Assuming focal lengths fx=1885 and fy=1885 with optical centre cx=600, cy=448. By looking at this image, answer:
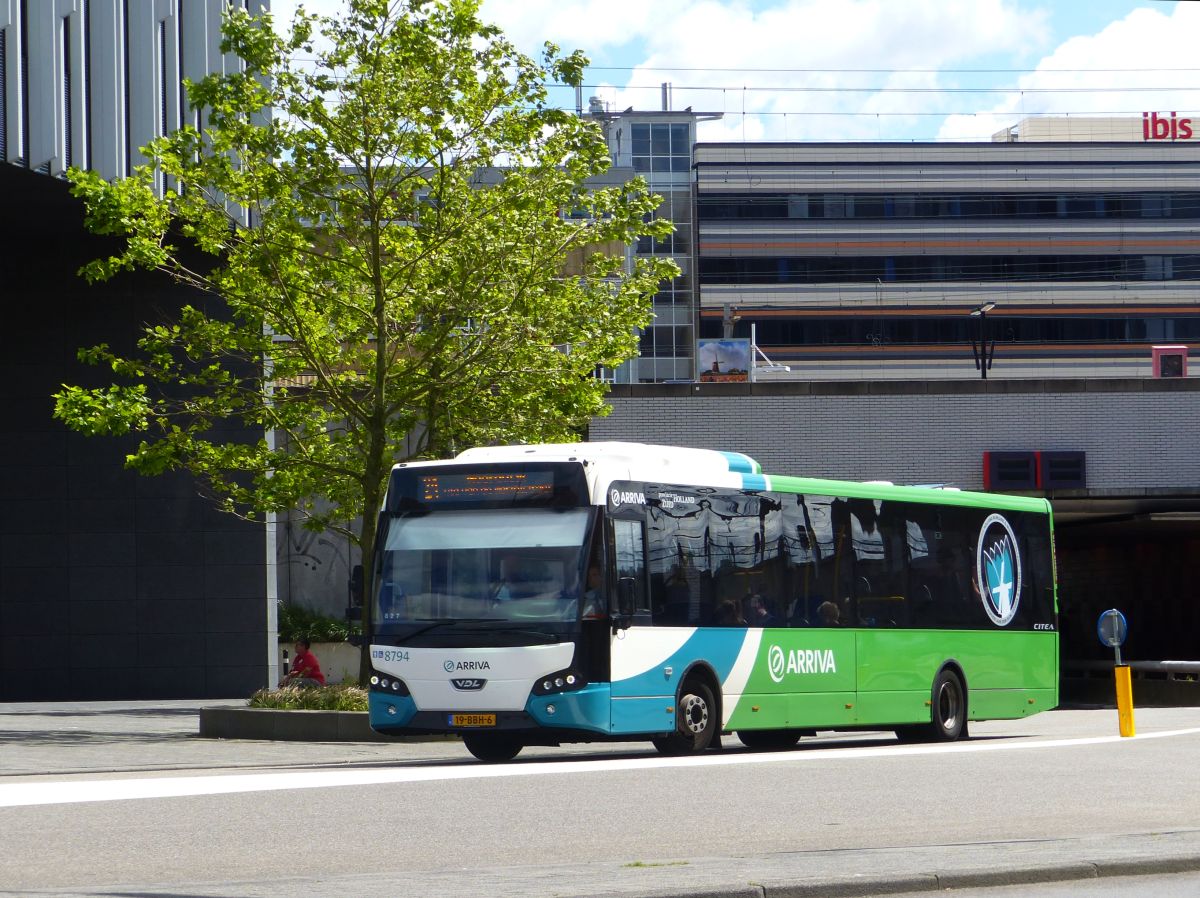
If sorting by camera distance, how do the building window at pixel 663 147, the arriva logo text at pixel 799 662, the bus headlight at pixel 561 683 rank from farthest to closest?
1. the building window at pixel 663 147
2. the arriva logo text at pixel 799 662
3. the bus headlight at pixel 561 683

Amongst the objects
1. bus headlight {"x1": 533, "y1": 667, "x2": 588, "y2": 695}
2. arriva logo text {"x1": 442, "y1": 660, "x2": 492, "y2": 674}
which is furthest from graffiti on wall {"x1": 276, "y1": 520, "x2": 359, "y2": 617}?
bus headlight {"x1": 533, "y1": 667, "x2": 588, "y2": 695}

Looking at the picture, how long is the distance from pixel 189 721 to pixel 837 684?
9803 millimetres

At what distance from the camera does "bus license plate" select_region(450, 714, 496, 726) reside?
56.5ft

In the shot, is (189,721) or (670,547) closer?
(670,547)

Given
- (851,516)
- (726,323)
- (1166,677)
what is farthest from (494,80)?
(726,323)

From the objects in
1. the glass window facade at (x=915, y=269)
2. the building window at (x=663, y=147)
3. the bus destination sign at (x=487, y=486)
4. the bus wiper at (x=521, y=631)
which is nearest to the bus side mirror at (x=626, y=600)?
the bus wiper at (x=521, y=631)

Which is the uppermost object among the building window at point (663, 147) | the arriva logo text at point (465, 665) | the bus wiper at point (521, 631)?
the building window at point (663, 147)

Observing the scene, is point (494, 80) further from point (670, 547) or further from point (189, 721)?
point (189, 721)

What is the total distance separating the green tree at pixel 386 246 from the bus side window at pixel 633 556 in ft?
16.8

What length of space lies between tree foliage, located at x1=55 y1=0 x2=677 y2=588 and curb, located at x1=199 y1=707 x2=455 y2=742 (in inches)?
108

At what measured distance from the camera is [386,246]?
22891mm

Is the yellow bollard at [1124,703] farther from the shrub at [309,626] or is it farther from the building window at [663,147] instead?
the building window at [663,147]

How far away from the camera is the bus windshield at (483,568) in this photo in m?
17.5

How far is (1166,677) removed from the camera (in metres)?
41.5
